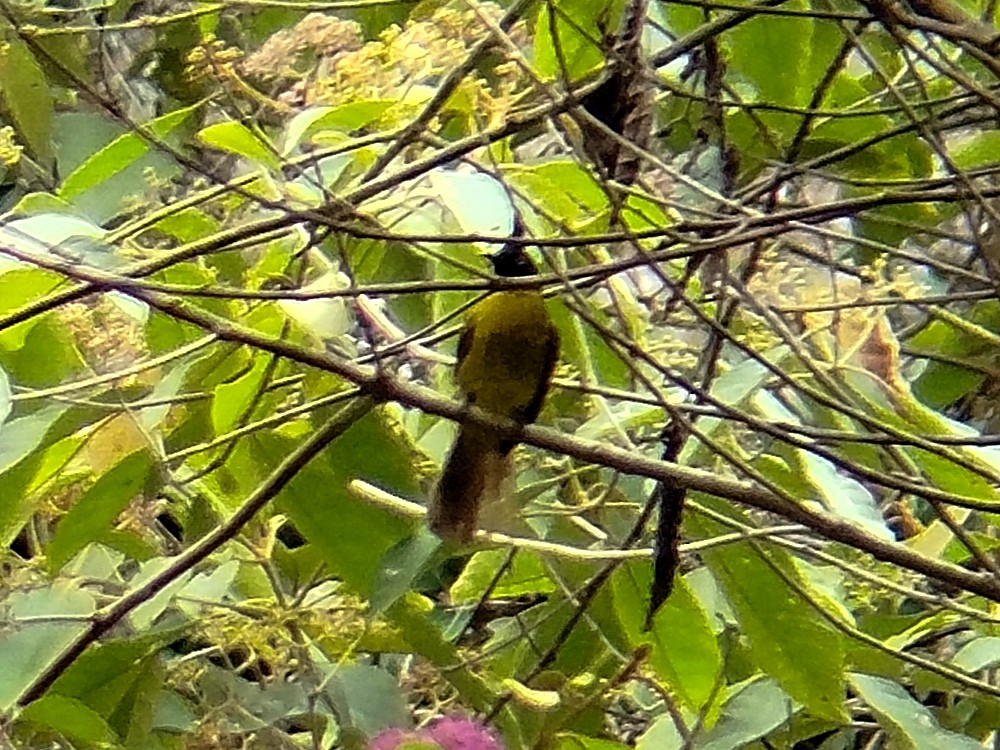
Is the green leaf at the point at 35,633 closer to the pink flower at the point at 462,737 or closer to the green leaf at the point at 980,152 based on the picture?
the pink flower at the point at 462,737

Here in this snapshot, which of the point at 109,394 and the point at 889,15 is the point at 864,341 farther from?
the point at 109,394

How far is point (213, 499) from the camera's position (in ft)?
3.53

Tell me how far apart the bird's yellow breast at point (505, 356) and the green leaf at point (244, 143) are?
0.37 m

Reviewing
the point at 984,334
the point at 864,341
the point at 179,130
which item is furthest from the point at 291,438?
the point at 179,130

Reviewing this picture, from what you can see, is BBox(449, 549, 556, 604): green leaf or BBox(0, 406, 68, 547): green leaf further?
BBox(449, 549, 556, 604): green leaf

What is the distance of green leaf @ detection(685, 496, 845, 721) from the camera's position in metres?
0.93

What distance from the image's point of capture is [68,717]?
955 mm

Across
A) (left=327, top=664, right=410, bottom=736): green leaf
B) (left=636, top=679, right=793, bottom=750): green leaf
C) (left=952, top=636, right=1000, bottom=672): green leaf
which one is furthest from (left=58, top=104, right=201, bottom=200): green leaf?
(left=952, top=636, right=1000, bottom=672): green leaf

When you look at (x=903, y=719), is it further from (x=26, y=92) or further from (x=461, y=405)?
(x=26, y=92)

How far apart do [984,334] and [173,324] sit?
60cm

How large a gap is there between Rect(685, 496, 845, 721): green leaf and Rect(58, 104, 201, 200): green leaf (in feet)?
1.48

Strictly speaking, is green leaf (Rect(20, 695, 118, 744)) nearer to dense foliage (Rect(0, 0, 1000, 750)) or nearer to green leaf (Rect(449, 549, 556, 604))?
dense foliage (Rect(0, 0, 1000, 750))

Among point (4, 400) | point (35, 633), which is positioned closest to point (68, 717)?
point (35, 633)

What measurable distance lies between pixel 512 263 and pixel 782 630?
1.19 ft
